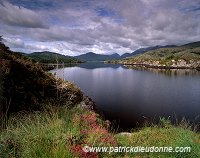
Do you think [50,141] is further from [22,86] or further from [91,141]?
[22,86]

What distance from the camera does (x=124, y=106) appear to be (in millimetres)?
40062

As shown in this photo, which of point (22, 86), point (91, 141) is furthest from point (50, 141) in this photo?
point (22, 86)

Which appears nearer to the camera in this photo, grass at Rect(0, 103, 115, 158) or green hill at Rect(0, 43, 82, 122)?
grass at Rect(0, 103, 115, 158)

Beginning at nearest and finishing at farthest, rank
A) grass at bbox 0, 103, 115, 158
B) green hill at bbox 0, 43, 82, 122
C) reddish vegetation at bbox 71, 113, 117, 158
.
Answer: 1. grass at bbox 0, 103, 115, 158
2. reddish vegetation at bbox 71, 113, 117, 158
3. green hill at bbox 0, 43, 82, 122

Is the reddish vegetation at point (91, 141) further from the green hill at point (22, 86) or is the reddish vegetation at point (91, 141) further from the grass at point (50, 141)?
the green hill at point (22, 86)

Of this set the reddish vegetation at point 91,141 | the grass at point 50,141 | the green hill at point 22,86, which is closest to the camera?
the grass at point 50,141

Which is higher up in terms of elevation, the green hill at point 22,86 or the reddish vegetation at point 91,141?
the green hill at point 22,86

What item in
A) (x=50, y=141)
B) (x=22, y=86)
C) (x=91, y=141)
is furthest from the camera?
(x=22, y=86)

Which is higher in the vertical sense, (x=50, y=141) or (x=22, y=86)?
(x=22, y=86)

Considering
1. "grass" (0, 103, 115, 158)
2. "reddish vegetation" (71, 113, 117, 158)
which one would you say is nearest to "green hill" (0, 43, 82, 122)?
"grass" (0, 103, 115, 158)

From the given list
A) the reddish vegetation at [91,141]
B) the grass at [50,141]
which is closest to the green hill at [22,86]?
the grass at [50,141]

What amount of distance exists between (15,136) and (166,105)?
36610 millimetres

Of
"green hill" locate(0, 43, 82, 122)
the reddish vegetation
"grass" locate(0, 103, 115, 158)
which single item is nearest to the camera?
"grass" locate(0, 103, 115, 158)

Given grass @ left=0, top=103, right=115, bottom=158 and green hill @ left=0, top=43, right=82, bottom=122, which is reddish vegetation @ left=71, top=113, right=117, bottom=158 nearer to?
grass @ left=0, top=103, right=115, bottom=158
